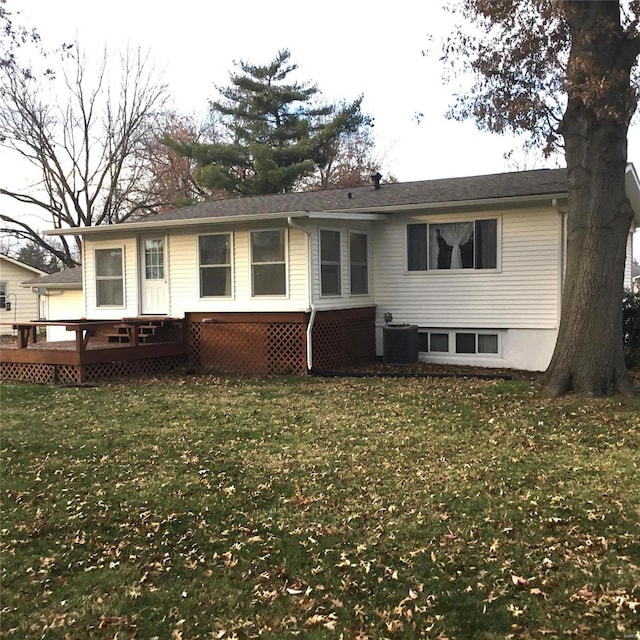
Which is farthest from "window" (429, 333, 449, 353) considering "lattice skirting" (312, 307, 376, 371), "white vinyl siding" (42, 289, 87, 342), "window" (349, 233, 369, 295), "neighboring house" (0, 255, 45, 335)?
"neighboring house" (0, 255, 45, 335)

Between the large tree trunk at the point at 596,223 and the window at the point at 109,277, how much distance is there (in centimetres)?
902

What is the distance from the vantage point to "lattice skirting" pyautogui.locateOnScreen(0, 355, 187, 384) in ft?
37.2

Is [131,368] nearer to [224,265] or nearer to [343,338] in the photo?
[224,265]

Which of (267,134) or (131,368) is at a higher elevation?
(267,134)

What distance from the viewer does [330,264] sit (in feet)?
40.8

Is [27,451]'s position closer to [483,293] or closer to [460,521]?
[460,521]

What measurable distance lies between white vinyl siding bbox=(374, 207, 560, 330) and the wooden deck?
4.25 meters

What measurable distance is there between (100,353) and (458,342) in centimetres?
655

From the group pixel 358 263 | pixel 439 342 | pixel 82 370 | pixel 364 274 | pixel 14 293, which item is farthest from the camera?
pixel 14 293

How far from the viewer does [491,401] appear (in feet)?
28.1

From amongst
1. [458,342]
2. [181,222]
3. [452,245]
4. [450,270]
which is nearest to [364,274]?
[450,270]

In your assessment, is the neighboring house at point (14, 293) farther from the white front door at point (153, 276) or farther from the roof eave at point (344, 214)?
the white front door at point (153, 276)

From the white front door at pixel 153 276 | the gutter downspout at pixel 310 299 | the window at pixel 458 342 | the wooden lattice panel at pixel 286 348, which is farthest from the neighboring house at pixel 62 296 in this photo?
the window at pixel 458 342

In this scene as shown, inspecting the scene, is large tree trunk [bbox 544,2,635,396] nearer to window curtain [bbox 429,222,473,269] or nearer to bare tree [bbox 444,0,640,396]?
bare tree [bbox 444,0,640,396]
